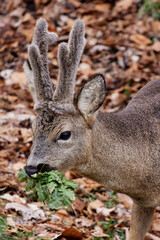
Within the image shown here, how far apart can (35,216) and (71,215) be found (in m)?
0.57

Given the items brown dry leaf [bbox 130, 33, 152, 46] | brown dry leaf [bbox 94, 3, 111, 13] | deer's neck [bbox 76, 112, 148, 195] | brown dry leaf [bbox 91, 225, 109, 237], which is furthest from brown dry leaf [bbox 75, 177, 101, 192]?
brown dry leaf [bbox 94, 3, 111, 13]

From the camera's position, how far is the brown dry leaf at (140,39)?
909 centimetres

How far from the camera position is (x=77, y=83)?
331 inches

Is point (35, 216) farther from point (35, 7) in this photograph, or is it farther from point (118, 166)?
point (35, 7)

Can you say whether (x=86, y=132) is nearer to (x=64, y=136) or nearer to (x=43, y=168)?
(x=64, y=136)

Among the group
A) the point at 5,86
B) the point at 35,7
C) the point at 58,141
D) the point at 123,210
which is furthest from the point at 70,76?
the point at 35,7

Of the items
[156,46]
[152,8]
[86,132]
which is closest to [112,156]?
[86,132]

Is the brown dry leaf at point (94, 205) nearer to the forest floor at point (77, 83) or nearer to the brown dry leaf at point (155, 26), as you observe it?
the forest floor at point (77, 83)

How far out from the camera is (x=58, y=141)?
392cm

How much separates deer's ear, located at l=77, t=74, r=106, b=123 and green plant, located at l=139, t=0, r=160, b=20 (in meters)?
5.92

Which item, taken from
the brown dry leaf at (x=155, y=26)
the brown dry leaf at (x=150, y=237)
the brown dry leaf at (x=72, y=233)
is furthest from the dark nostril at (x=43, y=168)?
the brown dry leaf at (x=155, y=26)

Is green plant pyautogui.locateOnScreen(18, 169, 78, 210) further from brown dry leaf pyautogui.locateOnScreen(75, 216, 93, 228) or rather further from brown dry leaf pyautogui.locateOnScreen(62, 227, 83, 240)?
brown dry leaf pyautogui.locateOnScreen(75, 216, 93, 228)

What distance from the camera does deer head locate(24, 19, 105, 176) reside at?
3.90 m

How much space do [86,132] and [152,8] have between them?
6.08 m
